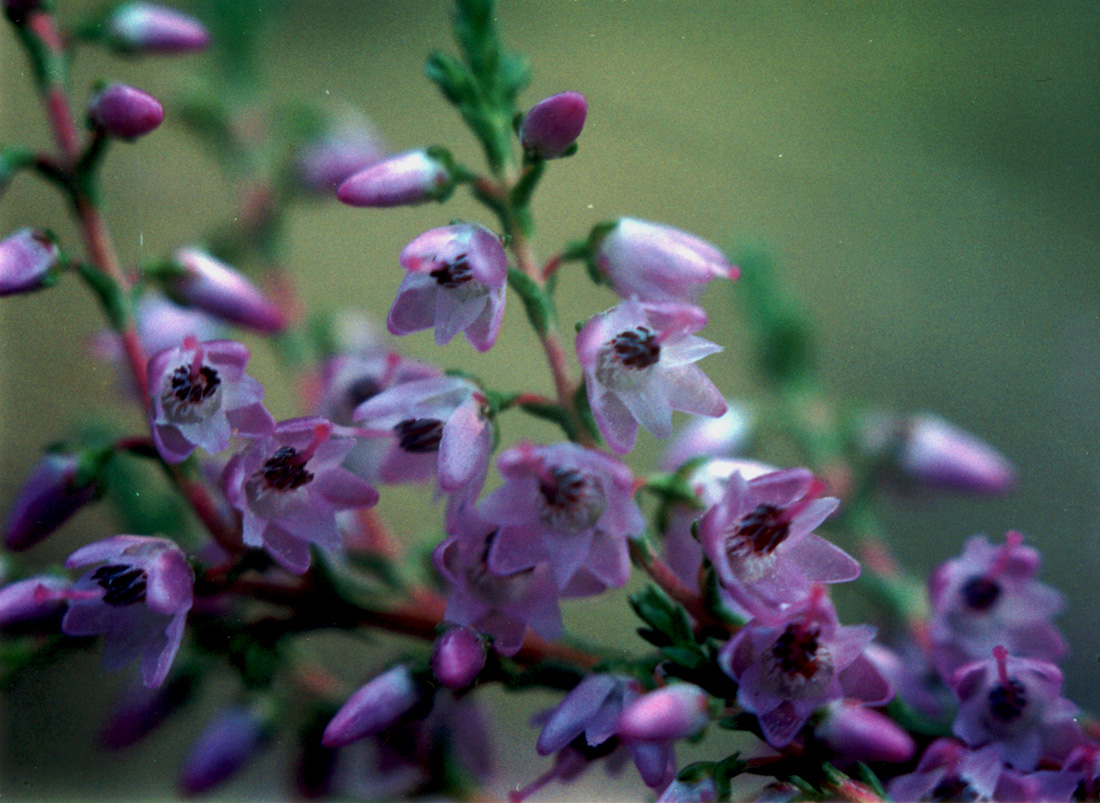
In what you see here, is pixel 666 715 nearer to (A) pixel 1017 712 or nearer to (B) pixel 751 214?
(A) pixel 1017 712

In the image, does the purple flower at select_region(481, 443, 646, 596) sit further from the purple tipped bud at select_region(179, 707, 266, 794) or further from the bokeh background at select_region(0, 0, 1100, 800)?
the purple tipped bud at select_region(179, 707, 266, 794)

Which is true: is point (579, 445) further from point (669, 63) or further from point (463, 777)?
point (669, 63)

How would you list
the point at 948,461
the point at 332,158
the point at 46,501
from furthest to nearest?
1. the point at 332,158
2. the point at 948,461
3. the point at 46,501

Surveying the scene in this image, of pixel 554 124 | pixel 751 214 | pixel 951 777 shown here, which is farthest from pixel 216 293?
pixel 751 214

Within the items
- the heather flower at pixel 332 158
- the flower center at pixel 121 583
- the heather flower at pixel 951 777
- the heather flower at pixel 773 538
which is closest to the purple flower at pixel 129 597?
the flower center at pixel 121 583

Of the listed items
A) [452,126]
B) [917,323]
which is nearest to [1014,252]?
[917,323]

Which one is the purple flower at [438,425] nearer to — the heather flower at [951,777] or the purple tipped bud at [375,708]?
the purple tipped bud at [375,708]
